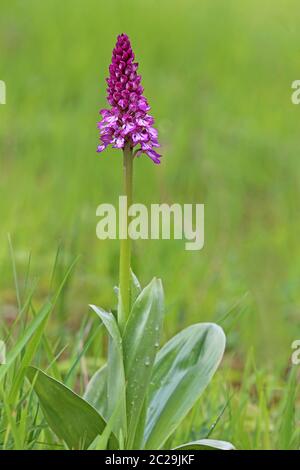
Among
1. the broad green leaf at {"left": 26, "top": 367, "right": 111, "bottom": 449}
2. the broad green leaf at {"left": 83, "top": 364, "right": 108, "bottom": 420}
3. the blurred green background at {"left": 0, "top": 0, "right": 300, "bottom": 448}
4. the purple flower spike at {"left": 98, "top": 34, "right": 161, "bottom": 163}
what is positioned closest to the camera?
the purple flower spike at {"left": 98, "top": 34, "right": 161, "bottom": 163}

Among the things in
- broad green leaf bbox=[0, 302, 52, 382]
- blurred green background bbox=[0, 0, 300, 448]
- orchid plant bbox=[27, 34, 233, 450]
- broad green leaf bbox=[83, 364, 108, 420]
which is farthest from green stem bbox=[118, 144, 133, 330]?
blurred green background bbox=[0, 0, 300, 448]

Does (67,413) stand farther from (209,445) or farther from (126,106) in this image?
(126,106)

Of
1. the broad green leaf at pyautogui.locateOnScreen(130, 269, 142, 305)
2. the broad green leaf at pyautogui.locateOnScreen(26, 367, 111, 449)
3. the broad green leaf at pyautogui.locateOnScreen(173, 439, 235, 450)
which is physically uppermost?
the broad green leaf at pyautogui.locateOnScreen(130, 269, 142, 305)

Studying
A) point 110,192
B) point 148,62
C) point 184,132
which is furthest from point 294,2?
point 110,192

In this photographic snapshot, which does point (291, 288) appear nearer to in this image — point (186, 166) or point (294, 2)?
point (186, 166)

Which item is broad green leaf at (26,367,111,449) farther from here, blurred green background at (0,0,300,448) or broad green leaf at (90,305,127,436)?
blurred green background at (0,0,300,448)

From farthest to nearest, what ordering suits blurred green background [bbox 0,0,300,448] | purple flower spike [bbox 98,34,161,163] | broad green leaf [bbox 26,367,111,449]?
blurred green background [bbox 0,0,300,448] < broad green leaf [bbox 26,367,111,449] < purple flower spike [bbox 98,34,161,163]

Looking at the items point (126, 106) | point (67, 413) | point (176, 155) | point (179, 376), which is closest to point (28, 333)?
point (67, 413)

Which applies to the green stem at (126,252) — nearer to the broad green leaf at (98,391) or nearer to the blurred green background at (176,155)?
the broad green leaf at (98,391)
